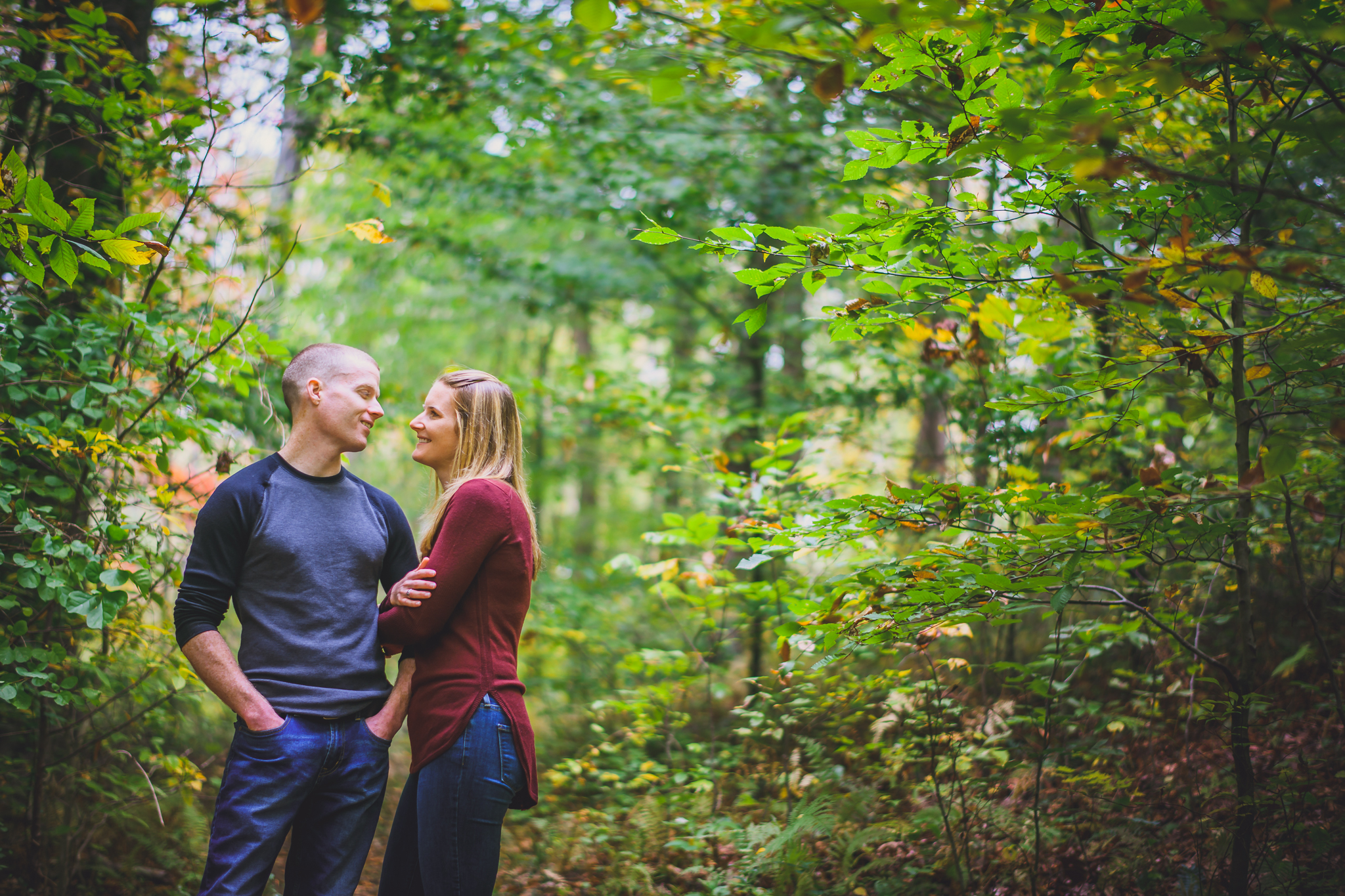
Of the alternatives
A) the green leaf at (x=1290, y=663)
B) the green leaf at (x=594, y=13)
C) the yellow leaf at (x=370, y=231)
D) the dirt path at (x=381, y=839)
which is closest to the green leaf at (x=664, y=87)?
the green leaf at (x=594, y=13)

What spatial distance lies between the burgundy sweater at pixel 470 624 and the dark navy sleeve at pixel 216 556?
50 centimetres

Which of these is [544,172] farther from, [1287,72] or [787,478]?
[1287,72]

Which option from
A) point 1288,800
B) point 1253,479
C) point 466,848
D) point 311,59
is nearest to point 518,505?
point 466,848

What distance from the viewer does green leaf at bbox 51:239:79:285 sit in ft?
7.14

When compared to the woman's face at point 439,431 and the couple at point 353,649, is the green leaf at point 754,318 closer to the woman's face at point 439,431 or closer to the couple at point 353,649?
the couple at point 353,649

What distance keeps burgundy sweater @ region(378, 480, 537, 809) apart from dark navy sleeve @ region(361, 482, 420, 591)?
0.26 metres

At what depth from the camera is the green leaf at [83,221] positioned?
218 cm

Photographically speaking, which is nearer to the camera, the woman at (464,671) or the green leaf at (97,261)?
the green leaf at (97,261)

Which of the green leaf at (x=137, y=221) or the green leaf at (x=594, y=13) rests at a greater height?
the green leaf at (x=594, y=13)

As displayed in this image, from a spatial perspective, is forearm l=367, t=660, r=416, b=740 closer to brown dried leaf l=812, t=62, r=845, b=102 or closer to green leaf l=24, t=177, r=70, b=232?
green leaf l=24, t=177, r=70, b=232

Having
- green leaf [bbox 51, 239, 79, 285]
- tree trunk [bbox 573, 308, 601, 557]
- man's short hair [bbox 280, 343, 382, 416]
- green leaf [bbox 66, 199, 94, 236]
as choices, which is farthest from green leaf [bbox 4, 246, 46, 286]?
tree trunk [bbox 573, 308, 601, 557]

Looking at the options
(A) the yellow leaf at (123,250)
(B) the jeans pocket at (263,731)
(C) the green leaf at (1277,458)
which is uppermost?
(A) the yellow leaf at (123,250)

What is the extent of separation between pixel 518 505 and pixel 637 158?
5.05 meters

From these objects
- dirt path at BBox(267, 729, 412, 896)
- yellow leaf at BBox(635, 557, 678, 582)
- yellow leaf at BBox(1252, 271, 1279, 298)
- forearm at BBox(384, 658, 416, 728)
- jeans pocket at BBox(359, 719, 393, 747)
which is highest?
yellow leaf at BBox(1252, 271, 1279, 298)
